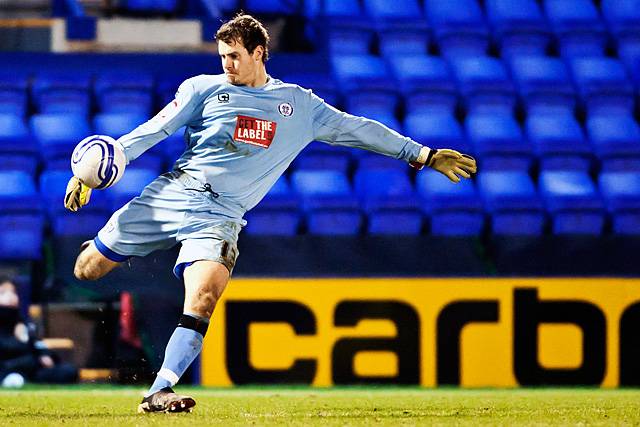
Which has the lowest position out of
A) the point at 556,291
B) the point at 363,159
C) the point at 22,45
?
the point at 556,291

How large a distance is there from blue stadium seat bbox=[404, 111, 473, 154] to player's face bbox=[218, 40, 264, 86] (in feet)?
16.4

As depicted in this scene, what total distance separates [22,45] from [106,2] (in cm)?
92

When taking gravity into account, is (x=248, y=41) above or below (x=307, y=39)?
below

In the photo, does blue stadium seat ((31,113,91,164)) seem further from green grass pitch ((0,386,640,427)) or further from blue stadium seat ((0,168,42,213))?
green grass pitch ((0,386,640,427))

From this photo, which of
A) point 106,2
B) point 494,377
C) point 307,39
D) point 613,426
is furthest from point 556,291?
point 106,2

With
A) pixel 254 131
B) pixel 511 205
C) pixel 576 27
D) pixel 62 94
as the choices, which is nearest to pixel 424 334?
pixel 511 205

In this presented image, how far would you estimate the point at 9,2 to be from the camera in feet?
41.0

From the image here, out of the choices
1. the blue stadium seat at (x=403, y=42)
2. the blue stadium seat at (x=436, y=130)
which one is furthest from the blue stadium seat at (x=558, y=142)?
the blue stadium seat at (x=403, y=42)

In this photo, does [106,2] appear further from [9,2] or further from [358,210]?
[358,210]

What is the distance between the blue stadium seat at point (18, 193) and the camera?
9836mm

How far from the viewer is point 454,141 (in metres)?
11.2

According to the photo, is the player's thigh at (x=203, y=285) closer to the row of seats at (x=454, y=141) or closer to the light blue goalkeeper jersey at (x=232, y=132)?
the light blue goalkeeper jersey at (x=232, y=132)

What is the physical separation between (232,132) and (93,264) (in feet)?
3.23

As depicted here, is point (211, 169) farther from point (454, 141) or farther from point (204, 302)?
point (454, 141)
